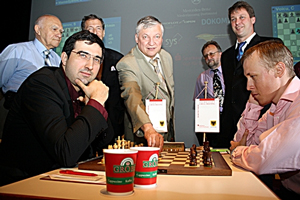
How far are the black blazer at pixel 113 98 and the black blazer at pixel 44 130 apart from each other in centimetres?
168

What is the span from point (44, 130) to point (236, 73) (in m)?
2.92

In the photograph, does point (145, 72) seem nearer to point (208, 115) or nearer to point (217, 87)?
point (208, 115)

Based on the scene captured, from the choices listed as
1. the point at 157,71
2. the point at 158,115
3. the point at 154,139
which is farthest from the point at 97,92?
the point at 157,71

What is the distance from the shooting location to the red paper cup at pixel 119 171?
98 cm

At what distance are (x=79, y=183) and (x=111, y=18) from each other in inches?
145

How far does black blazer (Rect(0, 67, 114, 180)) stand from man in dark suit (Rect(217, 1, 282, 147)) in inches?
96.3

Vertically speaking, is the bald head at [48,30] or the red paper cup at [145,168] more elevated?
the bald head at [48,30]

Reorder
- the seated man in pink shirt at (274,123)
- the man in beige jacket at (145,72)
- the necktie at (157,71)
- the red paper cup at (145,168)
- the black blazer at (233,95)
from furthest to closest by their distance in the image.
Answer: the black blazer at (233,95) → the necktie at (157,71) → the man in beige jacket at (145,72) → the seated man in pink shirt at (274,123) → the red paper cup at (145,168)

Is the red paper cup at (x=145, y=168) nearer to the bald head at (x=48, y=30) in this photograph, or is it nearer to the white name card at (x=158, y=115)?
the white name card at (x=158, y=115)

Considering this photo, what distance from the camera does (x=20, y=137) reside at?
1694 mm

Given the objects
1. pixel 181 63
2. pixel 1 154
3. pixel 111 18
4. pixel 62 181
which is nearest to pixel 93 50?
pixel 1 154

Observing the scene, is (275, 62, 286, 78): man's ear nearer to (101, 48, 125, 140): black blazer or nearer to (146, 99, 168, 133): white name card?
(146, 99, 168, 133): white name card

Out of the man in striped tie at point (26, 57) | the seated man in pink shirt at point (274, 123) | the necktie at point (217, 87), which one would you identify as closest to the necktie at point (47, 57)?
the man in striped tie at point (26, 57)

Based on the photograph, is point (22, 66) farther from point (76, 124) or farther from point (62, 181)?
point (62, 181)
